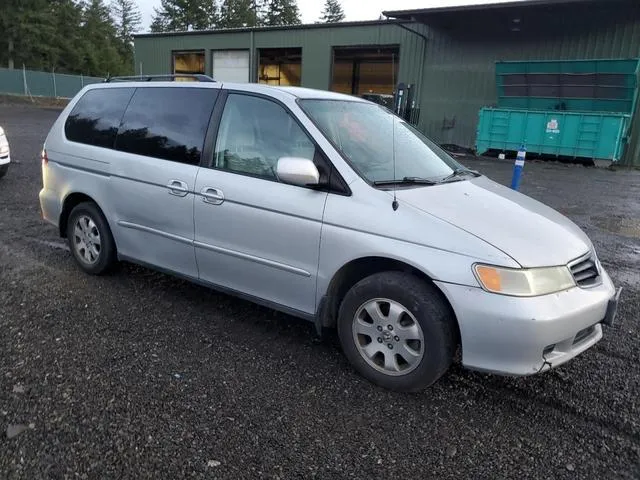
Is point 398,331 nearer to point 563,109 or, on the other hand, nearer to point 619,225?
point 619,225

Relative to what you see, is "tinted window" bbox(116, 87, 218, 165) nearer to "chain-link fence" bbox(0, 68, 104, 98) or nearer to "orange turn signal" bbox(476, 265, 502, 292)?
"orange turn signal" bbox(476, 265, 502, 292)

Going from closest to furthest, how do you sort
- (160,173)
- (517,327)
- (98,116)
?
(517,327), (160,173), (98,116)

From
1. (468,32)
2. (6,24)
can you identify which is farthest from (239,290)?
(6,24)

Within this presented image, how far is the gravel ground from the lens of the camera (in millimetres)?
2412

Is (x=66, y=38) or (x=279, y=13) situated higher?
(x=279, y=13)

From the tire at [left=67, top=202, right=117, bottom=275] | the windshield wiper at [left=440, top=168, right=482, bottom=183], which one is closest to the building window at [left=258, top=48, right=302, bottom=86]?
the tire at [left=67, top=202, right=117, bottom=275]

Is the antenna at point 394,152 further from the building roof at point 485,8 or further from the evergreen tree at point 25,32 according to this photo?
the evergreen tree at point 25,32

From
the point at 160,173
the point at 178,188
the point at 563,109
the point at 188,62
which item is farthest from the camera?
the point at 188,62

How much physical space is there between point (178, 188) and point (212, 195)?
359 millimetres

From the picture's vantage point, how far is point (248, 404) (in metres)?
2.85

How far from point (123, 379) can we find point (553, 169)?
1515 centimetres

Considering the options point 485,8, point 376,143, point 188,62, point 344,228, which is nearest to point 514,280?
point 344,228

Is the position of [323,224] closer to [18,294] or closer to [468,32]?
[18,294]

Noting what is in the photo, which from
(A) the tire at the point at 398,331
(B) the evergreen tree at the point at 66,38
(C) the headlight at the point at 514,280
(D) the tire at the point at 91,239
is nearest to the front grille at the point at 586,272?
(C) the headlight at the point at 514,280
